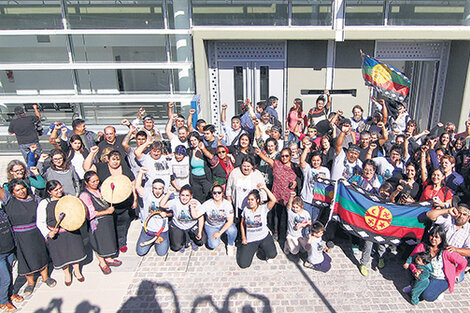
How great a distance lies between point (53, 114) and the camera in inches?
424

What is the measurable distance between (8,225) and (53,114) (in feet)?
23.1

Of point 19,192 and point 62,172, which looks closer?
point 19,192

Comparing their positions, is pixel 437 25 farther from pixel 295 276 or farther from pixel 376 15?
pixel 295 276

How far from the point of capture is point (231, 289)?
5.09m

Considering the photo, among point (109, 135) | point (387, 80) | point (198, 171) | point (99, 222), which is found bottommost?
point (99, 222)

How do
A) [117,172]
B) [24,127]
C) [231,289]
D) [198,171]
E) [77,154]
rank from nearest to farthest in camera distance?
1. [231,289]
2. [117,172]
3. [77,154]
4. [198,171]
5. [24,127]

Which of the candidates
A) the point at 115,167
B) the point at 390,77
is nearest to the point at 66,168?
the point at 115,167

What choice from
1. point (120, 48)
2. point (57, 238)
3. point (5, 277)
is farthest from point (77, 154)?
point (120, 48)

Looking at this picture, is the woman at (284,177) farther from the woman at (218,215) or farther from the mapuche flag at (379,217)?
the woman at (218,215)

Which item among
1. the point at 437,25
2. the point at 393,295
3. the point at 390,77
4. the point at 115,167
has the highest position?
the point at 437,25

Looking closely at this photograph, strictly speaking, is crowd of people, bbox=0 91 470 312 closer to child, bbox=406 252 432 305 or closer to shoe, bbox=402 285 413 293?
child, bbox=406 252 432 305

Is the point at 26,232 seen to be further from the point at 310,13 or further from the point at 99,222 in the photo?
the point at 310,13

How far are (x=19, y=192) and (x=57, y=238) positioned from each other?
85cm

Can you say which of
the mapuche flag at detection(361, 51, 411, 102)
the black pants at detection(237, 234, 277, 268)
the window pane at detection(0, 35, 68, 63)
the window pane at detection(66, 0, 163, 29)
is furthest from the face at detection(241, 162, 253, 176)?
the window pane at detection(0, 35, 68, 63)
